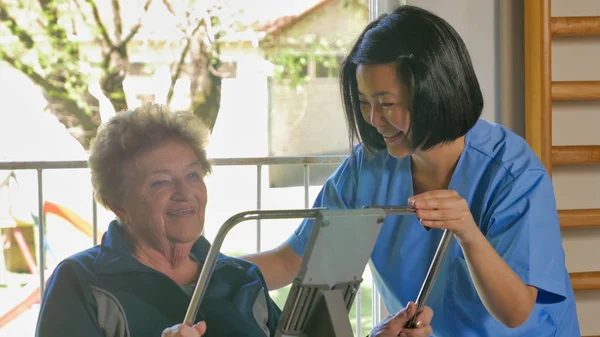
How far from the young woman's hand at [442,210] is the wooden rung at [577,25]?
3.34ft

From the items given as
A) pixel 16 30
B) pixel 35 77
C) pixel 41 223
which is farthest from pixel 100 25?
pixel 41 223

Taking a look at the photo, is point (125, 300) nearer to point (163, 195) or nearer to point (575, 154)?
point (163, 195)

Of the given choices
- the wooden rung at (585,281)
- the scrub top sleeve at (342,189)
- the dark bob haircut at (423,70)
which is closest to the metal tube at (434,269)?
the dark bob haircut at (423,70)

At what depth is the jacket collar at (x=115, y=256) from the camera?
1.37 meters

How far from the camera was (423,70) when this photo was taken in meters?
1.41

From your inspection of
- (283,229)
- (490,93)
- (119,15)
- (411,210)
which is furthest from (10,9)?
(411,210)

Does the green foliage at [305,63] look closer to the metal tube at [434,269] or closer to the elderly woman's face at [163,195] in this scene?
the elderly woman's face at [163,195]

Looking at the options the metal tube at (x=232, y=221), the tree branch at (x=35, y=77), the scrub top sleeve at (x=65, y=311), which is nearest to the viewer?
the metal tube at (x=232, y=221)

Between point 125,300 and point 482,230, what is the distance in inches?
26.2

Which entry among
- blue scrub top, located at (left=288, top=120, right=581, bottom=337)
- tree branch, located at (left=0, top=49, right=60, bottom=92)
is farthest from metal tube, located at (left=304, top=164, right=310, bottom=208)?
tree branch, located at (left=0, top=49, right=60, bottom=92)

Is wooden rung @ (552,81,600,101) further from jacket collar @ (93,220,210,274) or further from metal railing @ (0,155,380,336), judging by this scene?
jacket collar @ (93,220,210,274)

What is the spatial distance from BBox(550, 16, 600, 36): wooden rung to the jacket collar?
4.10 ft

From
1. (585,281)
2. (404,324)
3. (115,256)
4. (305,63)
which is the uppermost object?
(305,63)

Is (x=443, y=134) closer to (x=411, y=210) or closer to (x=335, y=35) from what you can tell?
(x=411, y=210)
